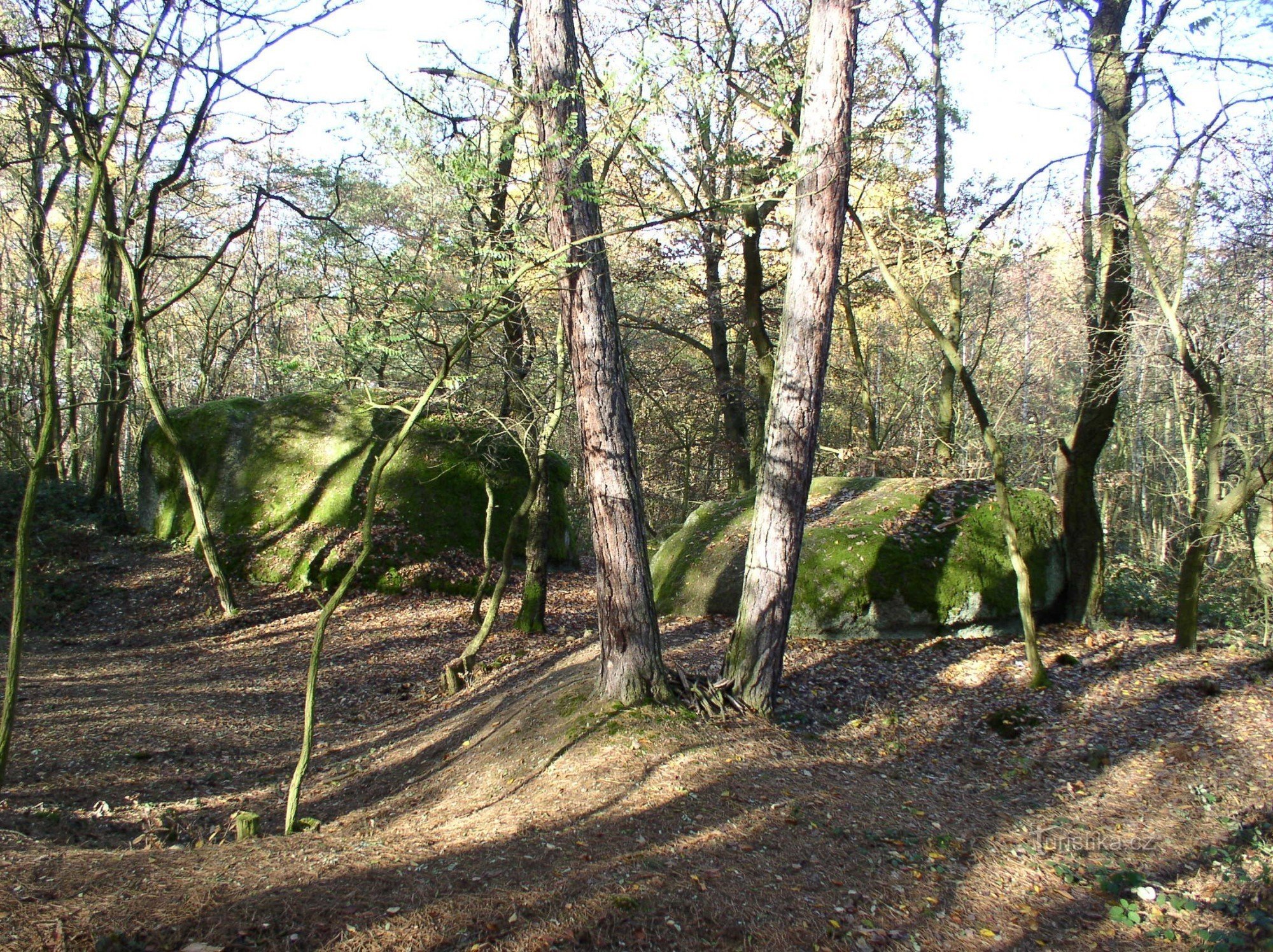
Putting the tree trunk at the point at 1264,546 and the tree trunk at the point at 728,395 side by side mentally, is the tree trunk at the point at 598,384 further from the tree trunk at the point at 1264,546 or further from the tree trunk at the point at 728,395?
the tree trunk at the point at 728,395

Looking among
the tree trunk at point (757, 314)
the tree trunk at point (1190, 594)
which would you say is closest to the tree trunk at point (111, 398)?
the tree trunk at point (757, 314)

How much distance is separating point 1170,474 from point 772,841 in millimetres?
18623

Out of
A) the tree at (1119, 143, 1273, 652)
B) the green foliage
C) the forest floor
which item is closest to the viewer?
the forest floor

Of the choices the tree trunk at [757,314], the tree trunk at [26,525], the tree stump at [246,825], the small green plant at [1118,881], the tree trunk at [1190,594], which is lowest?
the small green plant at [1118,881]

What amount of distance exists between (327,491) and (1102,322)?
1128 cm

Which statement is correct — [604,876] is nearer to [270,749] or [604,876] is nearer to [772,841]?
[772,841]

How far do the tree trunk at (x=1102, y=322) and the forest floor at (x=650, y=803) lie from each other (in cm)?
77

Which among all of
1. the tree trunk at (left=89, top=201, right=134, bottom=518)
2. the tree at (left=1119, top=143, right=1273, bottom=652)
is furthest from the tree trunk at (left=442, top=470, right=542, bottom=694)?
the tree trunk at (left=89, top=201, right=134, bottom=518)

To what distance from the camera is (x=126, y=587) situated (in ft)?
39.1

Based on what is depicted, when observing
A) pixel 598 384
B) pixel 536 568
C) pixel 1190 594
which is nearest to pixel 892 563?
pixel 1190 594

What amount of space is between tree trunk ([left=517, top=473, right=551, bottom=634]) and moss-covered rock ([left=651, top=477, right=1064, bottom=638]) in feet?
4.89

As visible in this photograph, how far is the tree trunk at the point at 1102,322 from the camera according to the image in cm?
819

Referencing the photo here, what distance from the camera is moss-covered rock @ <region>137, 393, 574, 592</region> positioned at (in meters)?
12.4

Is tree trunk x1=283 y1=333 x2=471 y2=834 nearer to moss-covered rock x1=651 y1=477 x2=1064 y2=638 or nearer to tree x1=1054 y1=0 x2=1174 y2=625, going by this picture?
moss-covered rock x1=651 y1=477 x2=1064 y2=638
